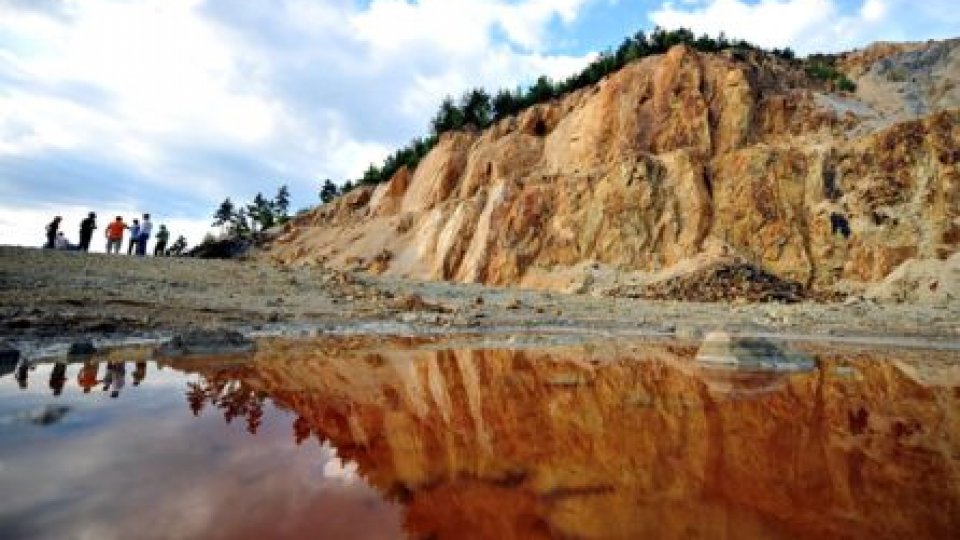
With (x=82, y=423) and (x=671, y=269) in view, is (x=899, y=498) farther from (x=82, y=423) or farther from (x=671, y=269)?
(x=671, y=269)

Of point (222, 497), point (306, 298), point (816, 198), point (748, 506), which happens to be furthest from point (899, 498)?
point (816, 198)

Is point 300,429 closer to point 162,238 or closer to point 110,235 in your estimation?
point 110,235

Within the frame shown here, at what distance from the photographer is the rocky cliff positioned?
953 inches

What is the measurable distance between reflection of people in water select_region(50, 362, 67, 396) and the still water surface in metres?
0.04

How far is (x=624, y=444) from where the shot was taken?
4492mm

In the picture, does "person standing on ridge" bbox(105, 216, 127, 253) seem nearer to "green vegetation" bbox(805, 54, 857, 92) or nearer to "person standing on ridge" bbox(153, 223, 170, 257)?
"person standing on ridge" bbox(153, 223, 170, 257)

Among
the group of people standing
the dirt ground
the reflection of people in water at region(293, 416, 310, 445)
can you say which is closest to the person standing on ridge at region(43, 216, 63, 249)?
the group of people standing

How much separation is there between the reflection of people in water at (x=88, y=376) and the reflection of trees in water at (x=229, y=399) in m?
0.80

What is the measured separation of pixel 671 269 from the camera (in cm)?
2459

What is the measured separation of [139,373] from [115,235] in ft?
64.5

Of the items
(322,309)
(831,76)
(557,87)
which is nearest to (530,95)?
(557,87)

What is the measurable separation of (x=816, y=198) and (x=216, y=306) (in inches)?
860

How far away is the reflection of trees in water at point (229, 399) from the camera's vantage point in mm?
4953

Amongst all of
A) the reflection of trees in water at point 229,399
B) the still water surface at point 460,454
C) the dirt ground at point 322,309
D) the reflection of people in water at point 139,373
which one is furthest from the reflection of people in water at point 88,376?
the dirt ground at point 322,309
